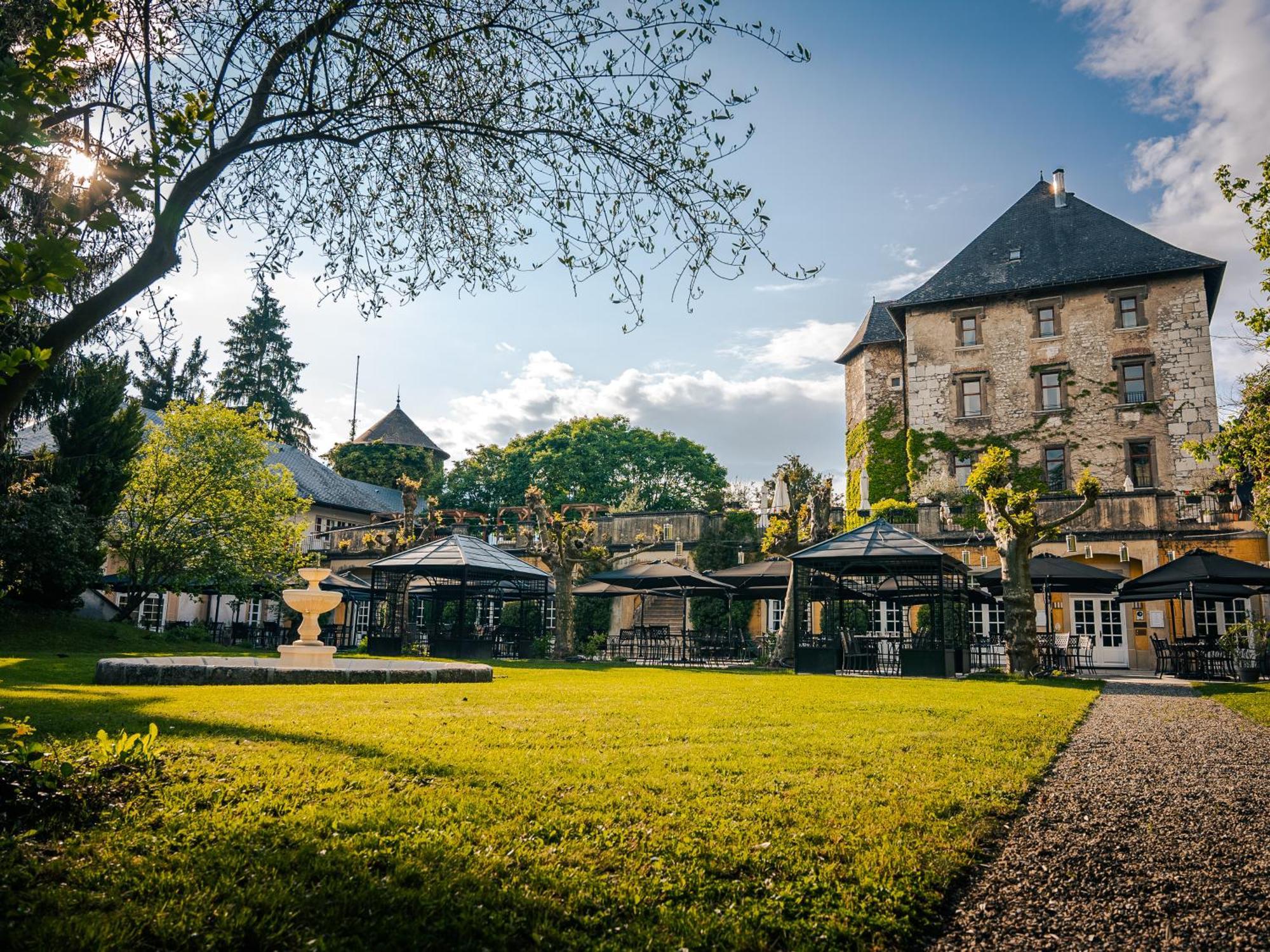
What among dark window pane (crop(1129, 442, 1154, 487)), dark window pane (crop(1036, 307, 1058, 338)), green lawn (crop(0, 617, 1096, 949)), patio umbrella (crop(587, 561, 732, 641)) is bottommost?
green lawn (crop(0, 617, 1096, 949))

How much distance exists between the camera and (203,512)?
2489 cm

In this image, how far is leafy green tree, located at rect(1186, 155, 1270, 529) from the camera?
14.7 m

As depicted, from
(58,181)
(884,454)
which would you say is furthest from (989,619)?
(58,181)

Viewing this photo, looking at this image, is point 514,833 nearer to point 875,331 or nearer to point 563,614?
point 563,614

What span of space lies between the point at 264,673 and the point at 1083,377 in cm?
3052

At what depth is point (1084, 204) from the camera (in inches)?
1371

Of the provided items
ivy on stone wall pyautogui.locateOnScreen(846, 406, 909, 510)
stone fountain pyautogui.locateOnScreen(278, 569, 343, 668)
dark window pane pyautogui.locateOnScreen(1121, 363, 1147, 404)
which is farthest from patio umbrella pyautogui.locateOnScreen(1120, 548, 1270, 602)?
stone fountain pyautogui.locateOnScreen(278, 569, 343, 668)

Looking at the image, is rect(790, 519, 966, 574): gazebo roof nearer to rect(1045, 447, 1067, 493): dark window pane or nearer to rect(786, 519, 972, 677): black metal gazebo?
rect(786, 519, 972, 677): black metal gazebo

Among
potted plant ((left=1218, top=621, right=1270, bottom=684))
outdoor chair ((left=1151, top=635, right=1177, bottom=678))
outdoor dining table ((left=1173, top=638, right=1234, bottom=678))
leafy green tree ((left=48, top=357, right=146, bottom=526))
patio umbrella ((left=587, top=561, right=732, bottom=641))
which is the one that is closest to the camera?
potted plant ((left=1218, top=621, right=1270, bottom=684))

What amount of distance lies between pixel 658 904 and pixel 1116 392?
111 feet

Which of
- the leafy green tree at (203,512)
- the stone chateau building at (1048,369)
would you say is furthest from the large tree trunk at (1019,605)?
the leafy green tree at (203,512)

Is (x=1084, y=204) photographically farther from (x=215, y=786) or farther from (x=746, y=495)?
(x=215, y=786)

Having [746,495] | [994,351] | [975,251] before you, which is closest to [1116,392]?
[994,351]

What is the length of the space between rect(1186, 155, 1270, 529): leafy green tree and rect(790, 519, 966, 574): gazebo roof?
500 cm
